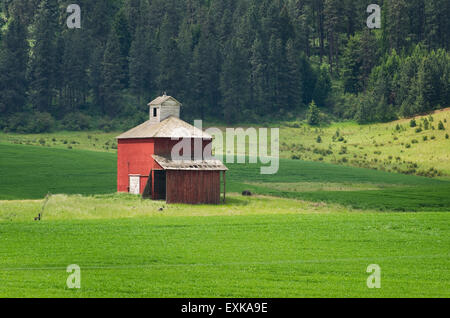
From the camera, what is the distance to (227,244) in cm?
2961

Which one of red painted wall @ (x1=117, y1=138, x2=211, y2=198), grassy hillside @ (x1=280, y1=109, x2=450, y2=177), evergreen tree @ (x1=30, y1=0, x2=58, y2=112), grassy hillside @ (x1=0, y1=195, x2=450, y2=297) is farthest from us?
evergreen tree @ (x1=30, y1=0, x2=58, y2=112)

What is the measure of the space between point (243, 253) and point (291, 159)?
5833 centimetres

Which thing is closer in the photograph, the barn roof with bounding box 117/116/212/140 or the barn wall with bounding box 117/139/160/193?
the barn wall with bounding box 117/139/160/193

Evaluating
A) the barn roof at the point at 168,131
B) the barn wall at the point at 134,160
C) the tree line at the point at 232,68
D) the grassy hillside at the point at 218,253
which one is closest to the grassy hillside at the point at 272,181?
the barn wall at the point at 134,160

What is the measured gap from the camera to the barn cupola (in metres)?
59.3

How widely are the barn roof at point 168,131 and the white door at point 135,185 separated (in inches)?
135

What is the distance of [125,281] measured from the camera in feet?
70.8

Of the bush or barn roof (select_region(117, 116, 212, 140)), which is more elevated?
the bush

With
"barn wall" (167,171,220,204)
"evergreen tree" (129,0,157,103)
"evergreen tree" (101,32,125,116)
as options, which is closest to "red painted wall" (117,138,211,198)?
"barn wall" (167,171,220,204)

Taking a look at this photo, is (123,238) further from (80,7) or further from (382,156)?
(80,7)

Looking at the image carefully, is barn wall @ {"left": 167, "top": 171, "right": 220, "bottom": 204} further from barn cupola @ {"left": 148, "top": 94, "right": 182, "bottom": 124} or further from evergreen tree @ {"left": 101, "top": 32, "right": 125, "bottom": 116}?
evergreen tree @ {"left": 101, "top": 32, "right": 125, "bottom": 116}

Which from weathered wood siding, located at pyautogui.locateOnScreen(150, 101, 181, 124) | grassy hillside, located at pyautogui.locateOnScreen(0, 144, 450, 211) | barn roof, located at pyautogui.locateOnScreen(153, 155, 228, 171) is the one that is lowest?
grassy hillside, located at pyautogui.locateOnScreen(0, 144, 450, 211)

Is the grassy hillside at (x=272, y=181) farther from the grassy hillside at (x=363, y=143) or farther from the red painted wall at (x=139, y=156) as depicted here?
the grassy hillside at (x=363, y=143)
